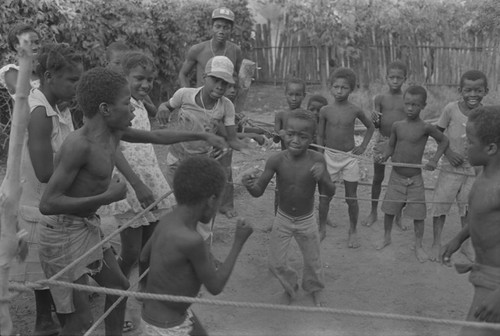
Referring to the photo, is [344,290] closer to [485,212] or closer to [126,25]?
[485,212]

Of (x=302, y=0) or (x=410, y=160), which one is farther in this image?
(x=302, y=0)

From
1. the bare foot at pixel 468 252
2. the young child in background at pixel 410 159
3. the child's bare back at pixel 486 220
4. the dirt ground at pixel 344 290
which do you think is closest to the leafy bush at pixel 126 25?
the dirt ground at pixel 344 290

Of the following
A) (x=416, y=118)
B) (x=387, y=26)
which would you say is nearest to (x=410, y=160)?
(x=416, y=118)

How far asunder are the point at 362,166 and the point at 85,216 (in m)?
5.55

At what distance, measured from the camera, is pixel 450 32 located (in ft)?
39.8

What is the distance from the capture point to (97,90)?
3172mm

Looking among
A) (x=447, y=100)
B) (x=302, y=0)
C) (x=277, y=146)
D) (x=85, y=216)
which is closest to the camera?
(x=85, y=216)

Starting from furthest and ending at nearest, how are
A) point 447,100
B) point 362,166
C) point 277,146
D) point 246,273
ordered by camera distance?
point 447,100 < point 277,146 < point 362,166 < point 246,273

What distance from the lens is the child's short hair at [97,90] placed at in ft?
10.4

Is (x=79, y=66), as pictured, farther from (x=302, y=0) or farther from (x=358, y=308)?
(x=302, y=0)

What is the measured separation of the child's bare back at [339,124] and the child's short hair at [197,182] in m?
3.04

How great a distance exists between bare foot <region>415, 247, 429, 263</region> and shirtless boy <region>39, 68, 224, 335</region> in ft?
9.98

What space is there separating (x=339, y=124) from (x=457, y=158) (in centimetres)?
114

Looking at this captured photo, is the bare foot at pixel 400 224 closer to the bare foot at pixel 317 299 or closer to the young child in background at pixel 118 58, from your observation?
the bare foot at pixel 317 299
